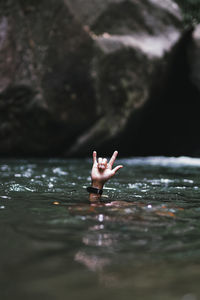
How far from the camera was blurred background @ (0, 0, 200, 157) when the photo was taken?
10.2 m

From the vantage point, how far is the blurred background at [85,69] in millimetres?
10234

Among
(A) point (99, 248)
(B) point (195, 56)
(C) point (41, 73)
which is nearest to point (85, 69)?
(C) point (41, 73)

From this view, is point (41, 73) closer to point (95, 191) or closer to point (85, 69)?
point (85, 69)

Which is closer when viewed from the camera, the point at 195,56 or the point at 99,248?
the point at 99,248

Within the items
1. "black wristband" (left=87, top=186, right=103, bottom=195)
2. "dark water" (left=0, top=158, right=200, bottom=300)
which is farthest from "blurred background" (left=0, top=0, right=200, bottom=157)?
"dark water" (left=0, top=158, right=200, bottom=300)

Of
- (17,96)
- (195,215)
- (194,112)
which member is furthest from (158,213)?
(194,112)

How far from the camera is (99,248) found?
7.12ft

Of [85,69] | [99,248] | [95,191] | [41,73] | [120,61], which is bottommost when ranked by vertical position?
[99,248]

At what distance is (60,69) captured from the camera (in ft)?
34.5

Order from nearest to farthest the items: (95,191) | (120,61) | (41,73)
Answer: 1. (95,191)
2. (41,73)
3. (120,61)

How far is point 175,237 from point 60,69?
348 inches

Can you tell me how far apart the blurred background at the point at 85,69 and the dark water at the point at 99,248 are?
6.88 m

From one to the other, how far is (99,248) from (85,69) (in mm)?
9191

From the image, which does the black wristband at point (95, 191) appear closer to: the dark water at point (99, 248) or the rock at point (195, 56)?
the dark water at point (99, 248)
